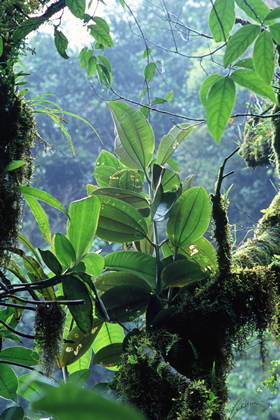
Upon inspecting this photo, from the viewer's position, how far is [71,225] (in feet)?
2.54

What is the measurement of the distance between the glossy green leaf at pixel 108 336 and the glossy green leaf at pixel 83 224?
35 cm

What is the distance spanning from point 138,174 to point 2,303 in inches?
22.6

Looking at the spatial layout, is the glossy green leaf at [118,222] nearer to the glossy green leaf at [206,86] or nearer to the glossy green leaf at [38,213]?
the glossy green leaf at [38,213]

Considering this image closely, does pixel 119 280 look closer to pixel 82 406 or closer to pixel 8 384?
pixel 8 384

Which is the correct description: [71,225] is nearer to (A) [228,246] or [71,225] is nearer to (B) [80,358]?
(A) [228,246]

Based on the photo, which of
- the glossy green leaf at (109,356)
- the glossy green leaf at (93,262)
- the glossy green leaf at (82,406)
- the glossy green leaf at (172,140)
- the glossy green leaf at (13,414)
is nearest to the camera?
the glossy green leaf at (82,406)

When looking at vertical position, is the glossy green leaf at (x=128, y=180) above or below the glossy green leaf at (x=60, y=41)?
below

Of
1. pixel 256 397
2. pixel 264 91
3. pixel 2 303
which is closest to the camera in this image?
pixel 264 91

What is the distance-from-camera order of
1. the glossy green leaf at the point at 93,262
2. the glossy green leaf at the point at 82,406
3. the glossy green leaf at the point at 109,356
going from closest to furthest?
the glossy green leaf at the point at 82,406 < the glossy green leaf at the point at 93,262 < the glossy green leaf at the point at 109,356

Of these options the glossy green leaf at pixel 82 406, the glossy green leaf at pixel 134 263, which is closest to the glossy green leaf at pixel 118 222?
the glossy green leaf at pixel 134 263

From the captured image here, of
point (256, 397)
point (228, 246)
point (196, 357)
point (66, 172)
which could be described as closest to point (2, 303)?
point (196, 357)

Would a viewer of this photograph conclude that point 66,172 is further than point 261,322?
Yes

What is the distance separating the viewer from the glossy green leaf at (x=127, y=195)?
3.40ft

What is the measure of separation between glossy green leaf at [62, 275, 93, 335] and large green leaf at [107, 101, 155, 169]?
0.46 meters
